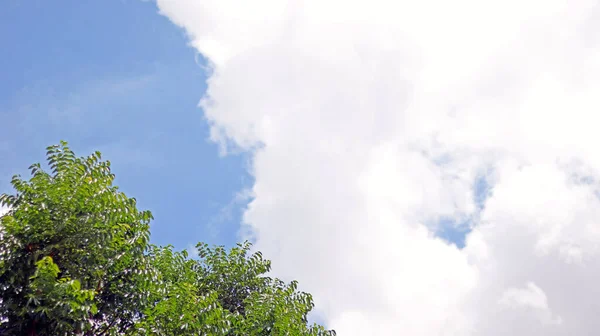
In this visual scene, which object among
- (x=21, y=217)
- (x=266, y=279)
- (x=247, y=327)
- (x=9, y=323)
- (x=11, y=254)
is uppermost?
(x=266, y=279)

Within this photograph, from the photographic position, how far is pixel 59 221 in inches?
482

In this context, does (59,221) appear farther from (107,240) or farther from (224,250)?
(224,250)

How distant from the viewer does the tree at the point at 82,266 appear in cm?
1161

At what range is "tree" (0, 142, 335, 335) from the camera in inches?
457

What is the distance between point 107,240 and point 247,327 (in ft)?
23.3

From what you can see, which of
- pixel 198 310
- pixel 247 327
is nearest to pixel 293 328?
pixel 247 327

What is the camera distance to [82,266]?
12586 mm

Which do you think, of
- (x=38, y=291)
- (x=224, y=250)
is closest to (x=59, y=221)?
(x=38, y=291)

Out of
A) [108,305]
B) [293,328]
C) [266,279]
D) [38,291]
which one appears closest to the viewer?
[38,291]

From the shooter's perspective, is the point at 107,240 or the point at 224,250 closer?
the point at 107,240

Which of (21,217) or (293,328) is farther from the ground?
(293,328)

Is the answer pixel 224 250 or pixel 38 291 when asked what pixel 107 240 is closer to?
pixel 38 291

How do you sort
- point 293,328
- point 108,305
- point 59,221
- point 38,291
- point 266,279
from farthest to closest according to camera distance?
point 266,279 → point 293,328 → point 108,305 → point 59,221 → point 38,291

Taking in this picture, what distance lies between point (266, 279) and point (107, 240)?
11.6m
